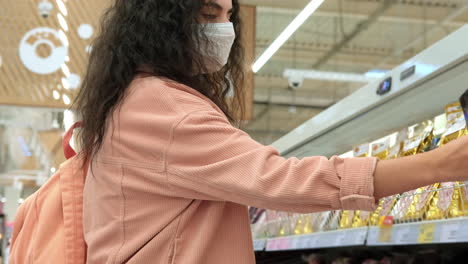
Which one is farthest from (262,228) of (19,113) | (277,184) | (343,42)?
(343,42)

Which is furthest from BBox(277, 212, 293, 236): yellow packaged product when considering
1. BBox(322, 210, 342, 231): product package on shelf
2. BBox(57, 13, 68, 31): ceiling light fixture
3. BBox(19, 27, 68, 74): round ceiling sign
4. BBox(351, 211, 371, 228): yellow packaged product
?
BBox(57, 13, 68, 31): ceiling light fixture

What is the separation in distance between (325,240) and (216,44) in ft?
3.38

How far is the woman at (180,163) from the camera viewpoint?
90 cm

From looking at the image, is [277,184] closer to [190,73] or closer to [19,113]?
[190,73]

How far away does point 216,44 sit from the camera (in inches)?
46.5

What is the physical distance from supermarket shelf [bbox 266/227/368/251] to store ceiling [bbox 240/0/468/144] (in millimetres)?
6047

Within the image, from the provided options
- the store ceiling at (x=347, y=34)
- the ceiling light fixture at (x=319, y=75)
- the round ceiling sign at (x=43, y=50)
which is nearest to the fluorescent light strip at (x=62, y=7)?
the round ceiling sign at (x=43, y=50)

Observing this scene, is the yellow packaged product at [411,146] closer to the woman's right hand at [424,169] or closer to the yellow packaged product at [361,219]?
the yellow packaged product at [361,219]

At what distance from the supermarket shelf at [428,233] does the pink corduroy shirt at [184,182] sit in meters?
0.48

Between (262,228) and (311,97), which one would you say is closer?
(262,228)

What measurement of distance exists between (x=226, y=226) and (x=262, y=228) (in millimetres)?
2079

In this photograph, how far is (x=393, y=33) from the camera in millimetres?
11719

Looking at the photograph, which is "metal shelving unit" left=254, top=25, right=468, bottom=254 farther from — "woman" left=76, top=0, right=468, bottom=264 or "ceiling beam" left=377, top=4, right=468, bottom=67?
"ceiling beam" left=377, top=4, right=468, bottom=67

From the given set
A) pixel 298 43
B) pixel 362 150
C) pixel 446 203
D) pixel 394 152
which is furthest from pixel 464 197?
→ pixel 298 43
